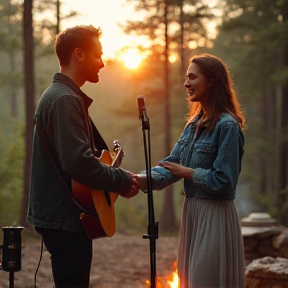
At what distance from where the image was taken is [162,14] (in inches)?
746

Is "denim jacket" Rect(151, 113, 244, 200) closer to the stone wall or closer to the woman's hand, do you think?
the woman's hand

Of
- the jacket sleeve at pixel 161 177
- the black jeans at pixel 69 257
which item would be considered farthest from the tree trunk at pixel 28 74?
the black jeans at pixel 69 257

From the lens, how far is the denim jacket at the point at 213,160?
13.0 feet

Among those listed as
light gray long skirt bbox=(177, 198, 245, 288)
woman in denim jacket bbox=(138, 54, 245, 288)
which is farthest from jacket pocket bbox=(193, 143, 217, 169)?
light gray long skirt bbox=(177, 198, 245, 288)

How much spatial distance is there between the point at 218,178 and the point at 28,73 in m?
10.6

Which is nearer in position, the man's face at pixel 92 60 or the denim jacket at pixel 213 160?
the man's face at pixel 92 60

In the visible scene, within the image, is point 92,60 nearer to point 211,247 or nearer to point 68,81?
point 68,81

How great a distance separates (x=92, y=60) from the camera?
3844 mm

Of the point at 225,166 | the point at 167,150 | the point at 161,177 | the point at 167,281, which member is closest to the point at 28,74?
the point at 167,150

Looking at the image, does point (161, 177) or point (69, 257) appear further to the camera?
point (161, 177)

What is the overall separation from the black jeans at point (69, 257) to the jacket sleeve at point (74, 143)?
1.22 feet

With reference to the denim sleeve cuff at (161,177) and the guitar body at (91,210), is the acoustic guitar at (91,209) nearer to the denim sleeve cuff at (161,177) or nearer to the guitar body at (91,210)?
the guitar body at (91,210)

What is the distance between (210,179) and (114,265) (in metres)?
7.45

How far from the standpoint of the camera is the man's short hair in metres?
3.77
